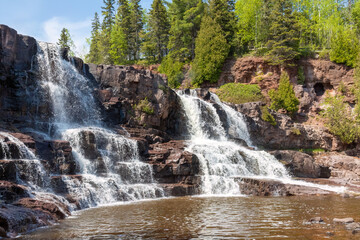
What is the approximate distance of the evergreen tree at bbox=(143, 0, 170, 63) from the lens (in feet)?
164

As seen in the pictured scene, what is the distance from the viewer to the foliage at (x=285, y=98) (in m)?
36.9

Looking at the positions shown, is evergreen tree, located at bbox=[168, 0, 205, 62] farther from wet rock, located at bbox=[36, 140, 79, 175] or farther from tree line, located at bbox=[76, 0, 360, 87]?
wet rock, located at bbox=[36, 140, 79, 175]

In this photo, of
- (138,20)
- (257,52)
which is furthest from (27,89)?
(138,20)

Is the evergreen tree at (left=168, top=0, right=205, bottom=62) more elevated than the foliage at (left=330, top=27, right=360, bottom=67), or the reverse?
the evergreen tree at (left=168, top=0, right=205, bottom=62)

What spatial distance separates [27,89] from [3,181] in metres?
10.8

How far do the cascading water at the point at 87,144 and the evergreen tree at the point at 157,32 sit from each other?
86.1 ft

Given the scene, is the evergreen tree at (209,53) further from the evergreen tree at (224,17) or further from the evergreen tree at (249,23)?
the evergreen tree at (249,23)

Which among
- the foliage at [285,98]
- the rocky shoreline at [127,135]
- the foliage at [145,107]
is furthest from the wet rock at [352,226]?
the foliage at [285,98]

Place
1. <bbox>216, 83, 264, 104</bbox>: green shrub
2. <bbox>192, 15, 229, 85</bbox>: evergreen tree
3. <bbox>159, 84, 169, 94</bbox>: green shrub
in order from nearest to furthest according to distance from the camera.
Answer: <bbox>159, 84, 169, 94</bbox>: green shrub → <bbox>216, 83, 264, 104</bbox>: green shrub → <bbox>192, 15, 229, 85</bbox>: evergreen tree

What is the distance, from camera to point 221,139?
28.4 metres

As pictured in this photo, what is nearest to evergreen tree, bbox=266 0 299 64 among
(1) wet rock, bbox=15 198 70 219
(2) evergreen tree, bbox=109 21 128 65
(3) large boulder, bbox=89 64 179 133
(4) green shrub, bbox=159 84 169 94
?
(3) large boulder, bbox=89 64 179 133

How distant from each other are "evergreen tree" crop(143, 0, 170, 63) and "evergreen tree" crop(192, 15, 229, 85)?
28.7ft

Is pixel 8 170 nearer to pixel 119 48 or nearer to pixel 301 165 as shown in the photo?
pixel 301 165

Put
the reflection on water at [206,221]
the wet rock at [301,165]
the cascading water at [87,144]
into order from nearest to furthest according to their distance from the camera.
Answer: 1. the reflection on water at [206,221]
2. the cascading water at [87,144]
3. the wet rock at [301,165]
